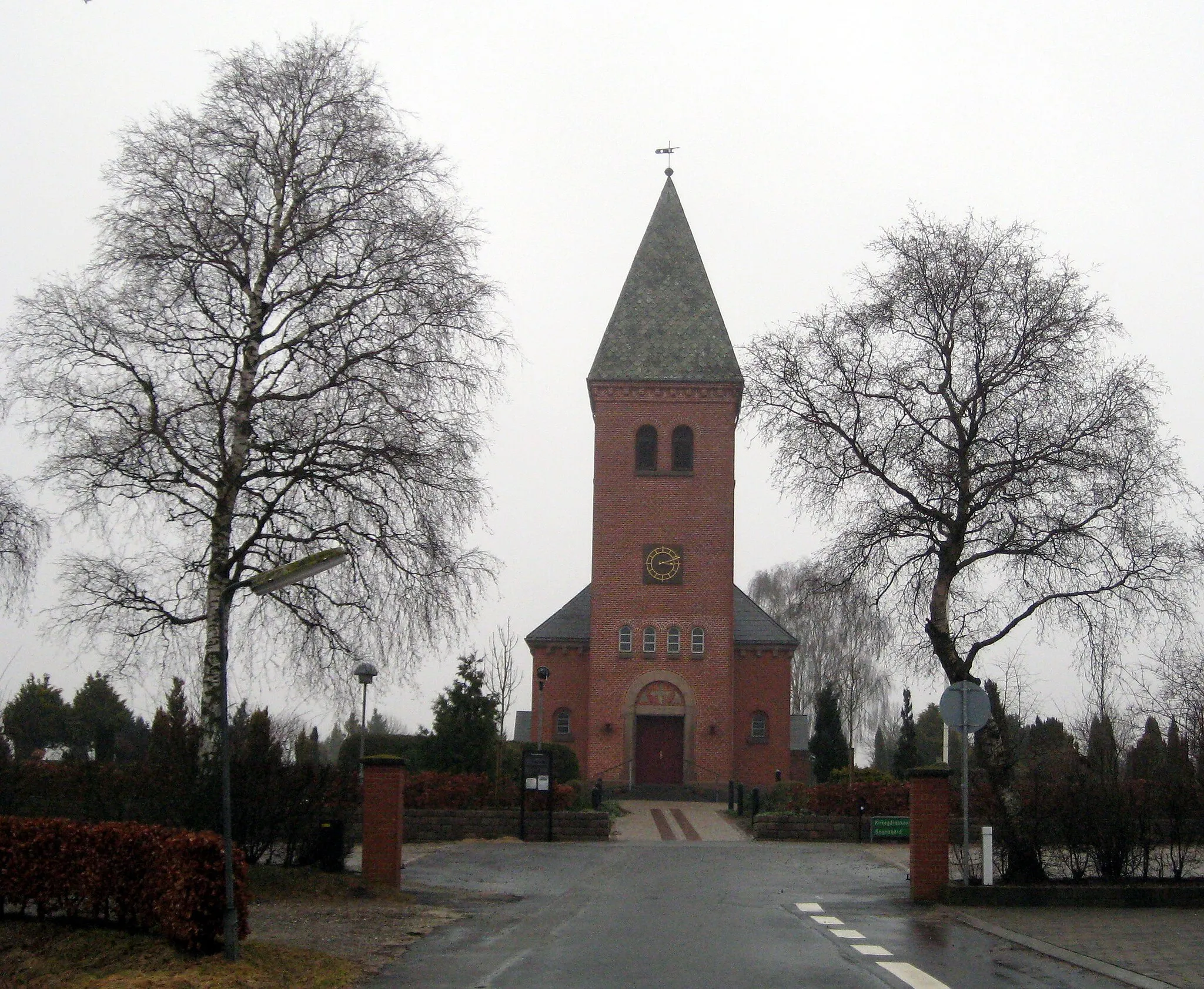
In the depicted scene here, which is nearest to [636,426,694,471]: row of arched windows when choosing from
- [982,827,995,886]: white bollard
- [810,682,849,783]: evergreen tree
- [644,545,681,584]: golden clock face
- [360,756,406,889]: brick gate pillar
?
[644,545,681,584]: golden clock face

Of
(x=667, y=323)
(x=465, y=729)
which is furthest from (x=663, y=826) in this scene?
(x=667, y=323)

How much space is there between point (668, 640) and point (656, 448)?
22.6 feet

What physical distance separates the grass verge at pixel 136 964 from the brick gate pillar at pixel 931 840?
25.9ft

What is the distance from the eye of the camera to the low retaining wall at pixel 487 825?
26.0 meters

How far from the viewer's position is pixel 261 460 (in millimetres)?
19125

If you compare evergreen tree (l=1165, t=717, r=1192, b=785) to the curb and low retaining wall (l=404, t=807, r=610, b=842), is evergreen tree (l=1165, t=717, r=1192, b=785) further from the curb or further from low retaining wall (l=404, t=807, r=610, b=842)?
low retaining wall (l=404, t=807, r=610, b=842)

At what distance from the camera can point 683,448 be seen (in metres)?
46.5

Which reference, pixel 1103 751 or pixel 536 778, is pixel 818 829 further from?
pixel 1103 751

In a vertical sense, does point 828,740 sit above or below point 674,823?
above

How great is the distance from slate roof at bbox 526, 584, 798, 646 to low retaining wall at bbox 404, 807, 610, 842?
1992cm

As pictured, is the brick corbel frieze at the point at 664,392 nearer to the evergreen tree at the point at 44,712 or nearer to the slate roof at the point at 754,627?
the slate roof at the point at 754,627

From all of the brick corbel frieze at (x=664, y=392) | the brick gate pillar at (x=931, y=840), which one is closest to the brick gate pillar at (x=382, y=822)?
the brick gate pillar at (x=931, y=840)

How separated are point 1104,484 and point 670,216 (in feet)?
105

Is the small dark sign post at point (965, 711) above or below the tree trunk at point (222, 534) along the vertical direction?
below
